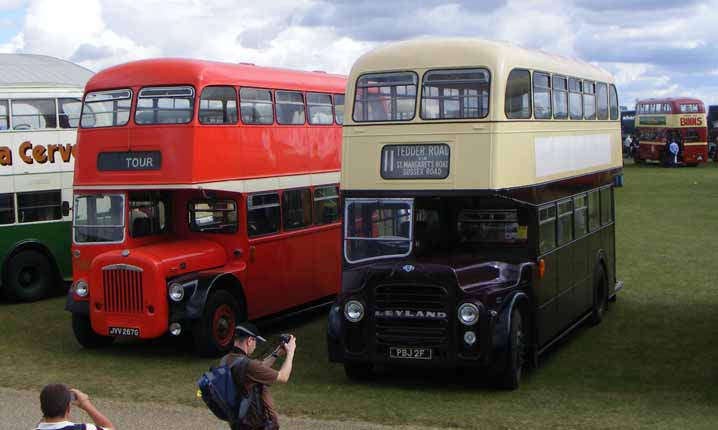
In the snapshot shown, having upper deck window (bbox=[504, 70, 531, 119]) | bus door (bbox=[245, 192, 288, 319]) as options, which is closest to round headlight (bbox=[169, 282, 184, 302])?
bus door (bbox=[245, 192, 288, 319])

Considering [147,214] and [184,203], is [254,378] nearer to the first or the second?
[147,214]

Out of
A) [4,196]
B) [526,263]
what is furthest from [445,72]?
[4,196]

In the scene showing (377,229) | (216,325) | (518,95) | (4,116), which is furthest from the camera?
(4,116)

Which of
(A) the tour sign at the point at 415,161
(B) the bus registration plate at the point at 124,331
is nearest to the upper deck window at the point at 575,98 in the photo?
(A) the tour sign at the point at 415,161

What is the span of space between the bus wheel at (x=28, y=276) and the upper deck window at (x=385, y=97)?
975 cm

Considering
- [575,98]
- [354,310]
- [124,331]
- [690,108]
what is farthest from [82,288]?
[690,108]

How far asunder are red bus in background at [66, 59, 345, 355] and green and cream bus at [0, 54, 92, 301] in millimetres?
4986

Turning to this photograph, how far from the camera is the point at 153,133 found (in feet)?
50.9

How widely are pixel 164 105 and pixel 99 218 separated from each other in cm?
189

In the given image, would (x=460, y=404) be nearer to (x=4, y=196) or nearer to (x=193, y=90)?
(x=193, y=90)

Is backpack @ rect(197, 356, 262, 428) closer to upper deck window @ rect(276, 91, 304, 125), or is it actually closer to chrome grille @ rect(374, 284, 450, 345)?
chrome grille @ rect(374, 284, 450, 345)

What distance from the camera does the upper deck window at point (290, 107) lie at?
1764 cm

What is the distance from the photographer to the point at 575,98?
16.0m

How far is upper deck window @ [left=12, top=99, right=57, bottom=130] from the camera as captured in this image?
2091 cm
